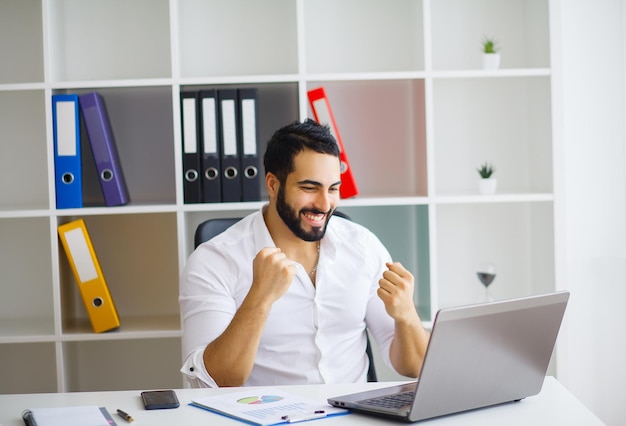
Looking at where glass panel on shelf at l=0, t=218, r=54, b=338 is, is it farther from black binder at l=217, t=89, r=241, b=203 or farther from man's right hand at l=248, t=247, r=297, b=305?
man's right hand at l=248, t=247, r=297, b=305

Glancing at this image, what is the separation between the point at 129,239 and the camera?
3113 mm

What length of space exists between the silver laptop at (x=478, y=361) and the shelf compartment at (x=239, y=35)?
180 centimetres

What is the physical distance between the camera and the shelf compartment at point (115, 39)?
10.0ft

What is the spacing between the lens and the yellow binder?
110 inches

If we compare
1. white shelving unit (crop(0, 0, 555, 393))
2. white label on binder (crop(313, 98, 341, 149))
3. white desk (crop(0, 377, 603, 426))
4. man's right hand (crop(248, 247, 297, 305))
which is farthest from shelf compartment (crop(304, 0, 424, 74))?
white desk (crop(0, 377, 603, 426))

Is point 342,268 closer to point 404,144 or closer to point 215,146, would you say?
point 215,146

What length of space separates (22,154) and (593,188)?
7.06ft

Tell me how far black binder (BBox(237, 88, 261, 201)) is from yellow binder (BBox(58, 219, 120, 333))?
2.01 feet

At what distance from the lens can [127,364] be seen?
10.3 feet

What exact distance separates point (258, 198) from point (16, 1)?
4.07 feet

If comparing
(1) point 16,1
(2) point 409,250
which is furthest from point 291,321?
(1) point 16,1

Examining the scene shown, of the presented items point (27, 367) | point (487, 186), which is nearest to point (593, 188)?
point (487, 186)

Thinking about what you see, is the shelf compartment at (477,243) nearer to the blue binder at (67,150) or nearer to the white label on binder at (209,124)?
the white label on binder at (209,124)

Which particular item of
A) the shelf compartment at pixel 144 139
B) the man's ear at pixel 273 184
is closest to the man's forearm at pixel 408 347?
the man's ear at pixel 273 184
